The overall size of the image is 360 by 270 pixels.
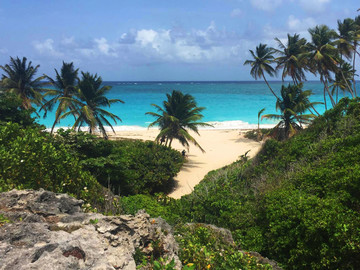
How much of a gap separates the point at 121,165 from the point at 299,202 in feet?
27.1

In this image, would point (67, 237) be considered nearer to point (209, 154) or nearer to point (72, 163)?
point (72, 163)

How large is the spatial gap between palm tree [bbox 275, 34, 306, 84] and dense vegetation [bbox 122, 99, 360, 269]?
616 inches

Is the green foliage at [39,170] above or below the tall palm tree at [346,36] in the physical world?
below

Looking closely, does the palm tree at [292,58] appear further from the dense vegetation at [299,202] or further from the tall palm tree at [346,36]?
the dense vegetation at [299,202]

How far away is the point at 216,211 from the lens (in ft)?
28.9

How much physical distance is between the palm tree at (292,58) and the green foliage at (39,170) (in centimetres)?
2374

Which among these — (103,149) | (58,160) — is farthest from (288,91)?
(58,160)

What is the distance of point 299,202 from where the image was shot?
6.30m

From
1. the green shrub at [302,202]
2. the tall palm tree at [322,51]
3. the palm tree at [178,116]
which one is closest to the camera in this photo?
the green shrub at [302,202]

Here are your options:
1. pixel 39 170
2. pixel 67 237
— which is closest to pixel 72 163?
pixel 39 170

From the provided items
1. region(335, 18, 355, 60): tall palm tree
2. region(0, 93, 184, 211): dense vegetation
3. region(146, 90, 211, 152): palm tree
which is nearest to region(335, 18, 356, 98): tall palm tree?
region(335, 18, 355, 60): tall palm tree

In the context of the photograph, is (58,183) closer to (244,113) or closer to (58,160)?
(58,160)

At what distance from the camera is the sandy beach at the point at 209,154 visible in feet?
56.3

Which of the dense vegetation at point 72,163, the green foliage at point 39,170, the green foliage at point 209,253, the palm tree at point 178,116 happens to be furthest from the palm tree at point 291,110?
the green foliage at point 209,253
